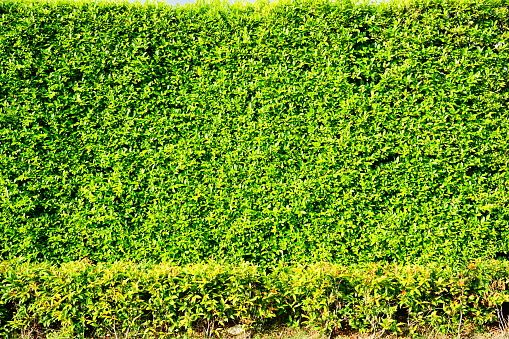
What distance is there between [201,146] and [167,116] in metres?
0.61

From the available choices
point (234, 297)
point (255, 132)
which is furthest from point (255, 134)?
point (234, 297)

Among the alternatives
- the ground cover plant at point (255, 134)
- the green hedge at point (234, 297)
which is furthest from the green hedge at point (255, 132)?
the green hedge at point (234, 297)

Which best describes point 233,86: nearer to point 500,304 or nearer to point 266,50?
point 266,50

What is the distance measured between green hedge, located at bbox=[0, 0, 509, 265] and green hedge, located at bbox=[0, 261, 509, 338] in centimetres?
50

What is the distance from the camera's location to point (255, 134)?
19.4 feet

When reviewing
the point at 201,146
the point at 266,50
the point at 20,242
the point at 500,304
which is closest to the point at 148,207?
the point at 201,146

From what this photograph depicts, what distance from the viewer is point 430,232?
19.0 ft

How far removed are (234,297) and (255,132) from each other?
2113 mm

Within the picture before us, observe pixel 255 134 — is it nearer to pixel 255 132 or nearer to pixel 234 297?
pixel 255 132

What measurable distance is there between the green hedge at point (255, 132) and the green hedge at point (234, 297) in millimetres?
501

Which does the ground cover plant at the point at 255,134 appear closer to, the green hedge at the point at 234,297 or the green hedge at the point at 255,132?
the green hedge at the point at 255,132

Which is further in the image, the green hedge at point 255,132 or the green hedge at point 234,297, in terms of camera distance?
the green hedge at point 255,132

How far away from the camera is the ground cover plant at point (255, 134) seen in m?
5.80

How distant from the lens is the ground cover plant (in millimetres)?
5797
